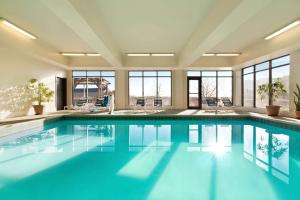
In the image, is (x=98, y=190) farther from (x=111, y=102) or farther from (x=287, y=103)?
(x=287, y=103)

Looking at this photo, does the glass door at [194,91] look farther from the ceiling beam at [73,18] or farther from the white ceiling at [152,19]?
the ceiling beam at [73,18]

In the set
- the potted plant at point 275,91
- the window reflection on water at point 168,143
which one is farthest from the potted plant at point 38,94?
the potted plant at point 275,91

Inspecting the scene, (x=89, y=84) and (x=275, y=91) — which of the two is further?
(x=89, y=84)

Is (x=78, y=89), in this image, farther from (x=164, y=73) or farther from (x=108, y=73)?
(x=164, y=73)

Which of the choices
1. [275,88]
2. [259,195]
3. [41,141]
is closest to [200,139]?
[259,195]

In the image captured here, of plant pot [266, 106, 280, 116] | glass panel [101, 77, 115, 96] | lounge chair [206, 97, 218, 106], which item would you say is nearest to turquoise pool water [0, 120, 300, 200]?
plant pot [266, 106, 280, 116]

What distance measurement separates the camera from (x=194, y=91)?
13.4 m

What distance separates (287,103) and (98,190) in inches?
348

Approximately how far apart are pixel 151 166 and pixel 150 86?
1040cm

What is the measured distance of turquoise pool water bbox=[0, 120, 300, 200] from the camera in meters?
2.64

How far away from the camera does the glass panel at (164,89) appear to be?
1355 cm

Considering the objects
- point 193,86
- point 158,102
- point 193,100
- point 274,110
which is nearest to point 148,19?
point 274,110

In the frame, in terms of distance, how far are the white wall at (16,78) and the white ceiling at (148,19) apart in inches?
56.5

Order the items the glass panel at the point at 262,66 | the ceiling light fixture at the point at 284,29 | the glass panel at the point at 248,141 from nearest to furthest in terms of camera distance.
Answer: the glass panel at the point at 248,141, the ceiling light fixture at the point at 284,29, the glass panel at the point at 262,66
